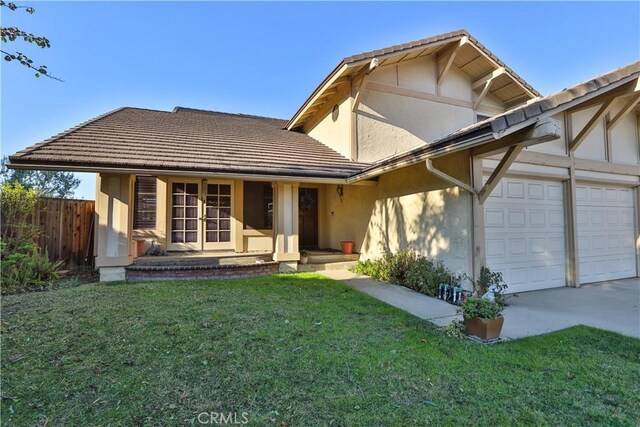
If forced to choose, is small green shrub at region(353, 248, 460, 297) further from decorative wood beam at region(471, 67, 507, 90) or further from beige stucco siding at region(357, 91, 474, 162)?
decorative wood beam at region(471, 67, 507, 90)

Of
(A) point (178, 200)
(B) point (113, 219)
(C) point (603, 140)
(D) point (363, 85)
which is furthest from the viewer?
(A) point (178, 200)

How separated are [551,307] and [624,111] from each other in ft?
18.8

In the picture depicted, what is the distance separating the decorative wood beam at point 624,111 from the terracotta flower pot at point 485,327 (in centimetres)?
731

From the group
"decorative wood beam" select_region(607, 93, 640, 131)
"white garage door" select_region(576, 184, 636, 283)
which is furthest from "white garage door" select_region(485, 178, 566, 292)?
"decorative wood beam" select_region(607, 93, 640, 131)

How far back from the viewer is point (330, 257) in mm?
8656

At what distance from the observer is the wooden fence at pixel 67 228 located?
24.5ft

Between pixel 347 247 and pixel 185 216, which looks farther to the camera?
pixel 347 247

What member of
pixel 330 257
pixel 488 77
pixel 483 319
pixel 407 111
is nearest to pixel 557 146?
pixel 488 77

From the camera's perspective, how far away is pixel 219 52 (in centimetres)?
1077

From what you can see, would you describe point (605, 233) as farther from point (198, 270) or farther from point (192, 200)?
point (192, 200)

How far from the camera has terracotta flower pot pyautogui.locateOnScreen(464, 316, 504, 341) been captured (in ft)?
11.8

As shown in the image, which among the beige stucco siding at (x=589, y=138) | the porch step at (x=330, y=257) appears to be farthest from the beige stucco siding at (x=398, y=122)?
the beige stucco siding at (x=589, y=138)

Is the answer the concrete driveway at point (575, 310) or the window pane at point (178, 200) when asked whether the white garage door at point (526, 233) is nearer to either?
the concrete driveway at point (575, 310)

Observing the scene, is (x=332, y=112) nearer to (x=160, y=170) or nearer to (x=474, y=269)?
(x=160, y=170)
